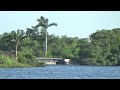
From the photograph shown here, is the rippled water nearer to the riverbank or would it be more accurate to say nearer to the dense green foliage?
the dense green foliage

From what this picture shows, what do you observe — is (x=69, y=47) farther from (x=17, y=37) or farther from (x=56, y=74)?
(x=56, y=74)

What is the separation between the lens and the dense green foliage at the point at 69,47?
40.1 meters

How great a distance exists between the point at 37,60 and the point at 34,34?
2.64m

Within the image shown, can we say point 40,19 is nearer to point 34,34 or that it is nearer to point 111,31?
point 34,34

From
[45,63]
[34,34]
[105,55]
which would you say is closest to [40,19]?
[34,34]

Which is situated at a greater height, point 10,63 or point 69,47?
point 69,47

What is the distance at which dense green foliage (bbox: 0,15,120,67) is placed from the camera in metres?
40.1

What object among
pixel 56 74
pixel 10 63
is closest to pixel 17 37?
pixel 10 63

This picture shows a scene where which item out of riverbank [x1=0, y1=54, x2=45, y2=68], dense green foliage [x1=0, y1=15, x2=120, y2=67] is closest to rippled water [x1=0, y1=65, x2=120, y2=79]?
dense green foliage [x1=0, y1=15, x2=120, y2=67]

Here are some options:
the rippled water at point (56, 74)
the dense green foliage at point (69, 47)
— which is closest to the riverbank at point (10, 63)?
the dense green foliage at point (69, 47)

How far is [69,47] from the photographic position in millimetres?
46219

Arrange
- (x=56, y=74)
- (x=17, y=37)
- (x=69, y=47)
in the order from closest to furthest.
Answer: (x=56, y=74) < (x=17, y=37) < (x=69, y=47)

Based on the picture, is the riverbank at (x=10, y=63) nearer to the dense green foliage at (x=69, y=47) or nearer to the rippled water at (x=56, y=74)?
the dense green foliage at (x=69, y=47)

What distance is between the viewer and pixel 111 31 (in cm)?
4784
